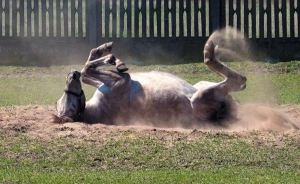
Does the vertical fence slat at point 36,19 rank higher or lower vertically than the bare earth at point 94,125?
higher

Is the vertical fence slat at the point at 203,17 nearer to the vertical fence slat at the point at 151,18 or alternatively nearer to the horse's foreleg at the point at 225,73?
the vertical fence slat at the point at 151,18

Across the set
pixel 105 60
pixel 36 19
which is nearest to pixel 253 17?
pixel 36 19

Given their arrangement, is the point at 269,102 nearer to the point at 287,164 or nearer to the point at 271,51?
the point at 287,164

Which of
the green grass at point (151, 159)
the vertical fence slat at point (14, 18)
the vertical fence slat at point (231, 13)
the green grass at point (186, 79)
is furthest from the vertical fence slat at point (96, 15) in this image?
the green grass at point (151, 159)

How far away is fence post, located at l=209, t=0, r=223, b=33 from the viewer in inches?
777

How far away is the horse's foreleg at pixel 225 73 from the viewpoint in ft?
36.1

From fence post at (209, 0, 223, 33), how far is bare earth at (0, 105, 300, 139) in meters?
7.77

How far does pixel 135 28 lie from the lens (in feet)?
65.2

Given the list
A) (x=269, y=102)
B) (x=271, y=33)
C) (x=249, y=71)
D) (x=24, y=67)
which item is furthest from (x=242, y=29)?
(x=269, y=102)

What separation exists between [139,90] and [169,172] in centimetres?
261

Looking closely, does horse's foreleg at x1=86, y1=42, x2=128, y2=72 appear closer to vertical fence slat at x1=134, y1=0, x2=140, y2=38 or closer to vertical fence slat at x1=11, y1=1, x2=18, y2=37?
vertical fence slat at x1=134, y1=0, x2=140, y2=38

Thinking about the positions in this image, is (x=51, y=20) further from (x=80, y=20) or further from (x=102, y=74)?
(x=102, y=74)

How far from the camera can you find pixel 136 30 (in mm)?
19859

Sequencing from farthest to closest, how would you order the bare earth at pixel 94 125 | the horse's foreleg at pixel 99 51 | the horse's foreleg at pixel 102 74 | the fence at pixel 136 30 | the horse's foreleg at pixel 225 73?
1. the fence at pixel 136 30
2. the horse's foreleg at pixel 99 51
3. the horse's foreleg at pixel 102 74
4. the horse's foreleg at pixel 225 73
5. the bare earth at pixel 94 125
